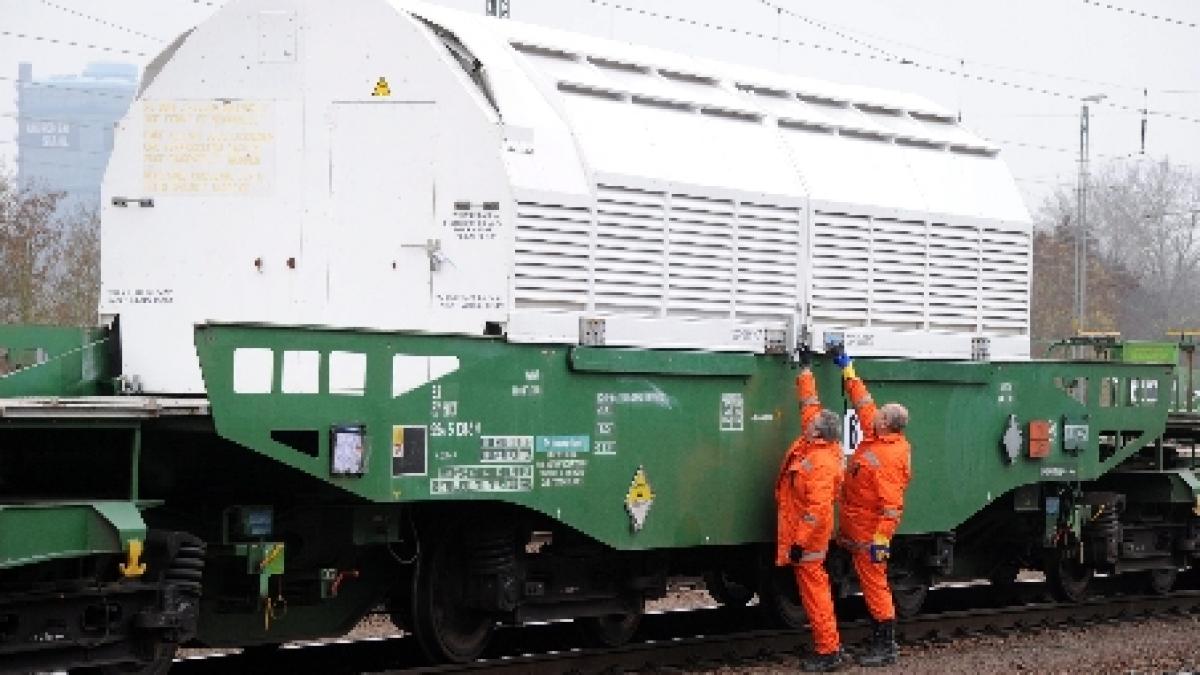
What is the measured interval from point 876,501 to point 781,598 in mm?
1706

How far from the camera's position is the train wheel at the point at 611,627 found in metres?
13.9

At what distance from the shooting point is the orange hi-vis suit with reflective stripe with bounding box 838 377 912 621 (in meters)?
13.6

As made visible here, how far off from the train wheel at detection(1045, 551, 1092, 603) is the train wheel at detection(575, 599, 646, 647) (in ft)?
17.1

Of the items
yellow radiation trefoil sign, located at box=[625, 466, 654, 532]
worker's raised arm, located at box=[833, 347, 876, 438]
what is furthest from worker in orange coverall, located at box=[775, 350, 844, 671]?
yellow radiation trefoil sign, located at box=[625, 466, 654, 532]

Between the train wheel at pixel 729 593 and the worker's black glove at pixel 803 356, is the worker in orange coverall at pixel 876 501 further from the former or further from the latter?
the train wheel at pixel 729 593

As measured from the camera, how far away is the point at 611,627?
1396 cm

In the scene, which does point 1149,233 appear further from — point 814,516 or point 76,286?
point 814,516

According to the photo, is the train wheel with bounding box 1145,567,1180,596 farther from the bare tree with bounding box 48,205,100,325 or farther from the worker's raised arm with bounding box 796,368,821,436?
the bare tree with bounding box 48,205,100,325

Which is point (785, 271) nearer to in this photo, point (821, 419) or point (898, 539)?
point (821, 419)

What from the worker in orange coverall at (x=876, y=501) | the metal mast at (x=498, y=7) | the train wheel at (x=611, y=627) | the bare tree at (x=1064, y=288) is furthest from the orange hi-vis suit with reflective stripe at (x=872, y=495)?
the bare tree at (x=1064, y=288)

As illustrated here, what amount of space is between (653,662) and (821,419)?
204cm

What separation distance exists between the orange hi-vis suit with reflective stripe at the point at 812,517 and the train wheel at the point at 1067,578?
190 inches

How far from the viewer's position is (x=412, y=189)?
12.3 meters

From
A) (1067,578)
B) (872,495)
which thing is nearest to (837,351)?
(872,495)
